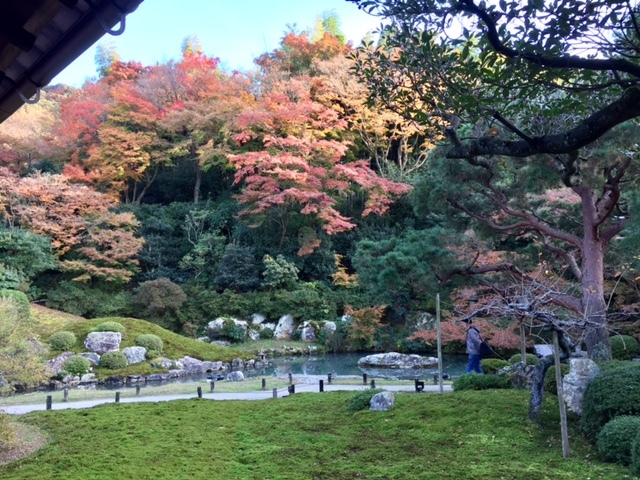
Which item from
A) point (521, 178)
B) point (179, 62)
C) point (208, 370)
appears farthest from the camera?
point (179, 62)

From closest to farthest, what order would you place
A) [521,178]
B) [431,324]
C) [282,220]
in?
[521,178], [431,324], [282,220]

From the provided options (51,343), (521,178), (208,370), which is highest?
(521,178)

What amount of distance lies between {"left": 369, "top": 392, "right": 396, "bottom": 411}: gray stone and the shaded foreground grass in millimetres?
187

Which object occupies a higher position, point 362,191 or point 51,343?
point 362,191

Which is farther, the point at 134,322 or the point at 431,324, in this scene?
the point at 431,324

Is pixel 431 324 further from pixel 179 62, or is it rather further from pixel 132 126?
pixel 179 62

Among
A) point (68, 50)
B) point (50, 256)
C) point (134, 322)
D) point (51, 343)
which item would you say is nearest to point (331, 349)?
point (134, 322)

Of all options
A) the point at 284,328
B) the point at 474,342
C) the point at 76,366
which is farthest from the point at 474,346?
the point at 284,328

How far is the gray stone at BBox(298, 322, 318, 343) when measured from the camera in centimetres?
1780

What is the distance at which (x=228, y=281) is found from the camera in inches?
771

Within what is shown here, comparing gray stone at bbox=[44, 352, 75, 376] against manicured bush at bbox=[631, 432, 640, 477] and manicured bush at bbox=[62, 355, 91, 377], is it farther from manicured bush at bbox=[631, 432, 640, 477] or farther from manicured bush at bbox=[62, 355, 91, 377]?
manicured bush at bbox=[631, 432, 640, 477]

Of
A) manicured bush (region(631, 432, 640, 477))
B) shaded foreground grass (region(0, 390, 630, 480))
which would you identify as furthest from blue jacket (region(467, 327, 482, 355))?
manicured bush (region(631, 432, 640, 477))

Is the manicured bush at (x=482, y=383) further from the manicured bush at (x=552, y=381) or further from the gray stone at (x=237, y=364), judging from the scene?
the gray stone at (x=237, y=364)

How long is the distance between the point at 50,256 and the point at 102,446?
14.1 meters
